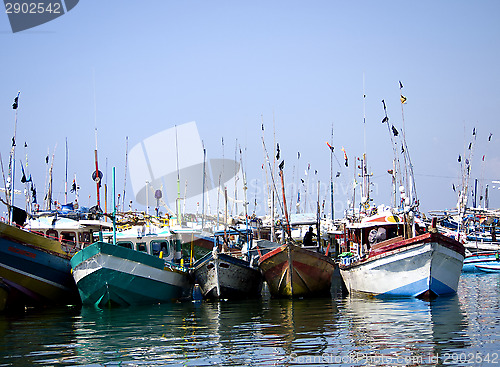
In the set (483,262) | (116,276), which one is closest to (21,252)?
(116,276)

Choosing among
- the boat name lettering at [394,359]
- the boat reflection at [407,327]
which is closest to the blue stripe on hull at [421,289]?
the boat reflection at [407,327]

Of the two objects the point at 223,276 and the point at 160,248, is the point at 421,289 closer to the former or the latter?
the point at 223,276

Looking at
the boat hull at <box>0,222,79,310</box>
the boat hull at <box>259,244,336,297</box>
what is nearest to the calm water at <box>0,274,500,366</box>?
the boat hull at <box>259,244,336,297</box>

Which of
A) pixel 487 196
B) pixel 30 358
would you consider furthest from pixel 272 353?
pixel 487 196

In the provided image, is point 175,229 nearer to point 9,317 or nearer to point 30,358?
point 9,317

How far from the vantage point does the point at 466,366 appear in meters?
9.34

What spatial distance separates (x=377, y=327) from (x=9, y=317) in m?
10.9

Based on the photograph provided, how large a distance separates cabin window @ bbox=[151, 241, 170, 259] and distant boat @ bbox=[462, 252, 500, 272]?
2216 cm

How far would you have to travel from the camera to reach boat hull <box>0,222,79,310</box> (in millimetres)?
19938

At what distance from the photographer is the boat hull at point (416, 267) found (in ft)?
61.7

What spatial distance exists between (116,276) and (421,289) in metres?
9.85

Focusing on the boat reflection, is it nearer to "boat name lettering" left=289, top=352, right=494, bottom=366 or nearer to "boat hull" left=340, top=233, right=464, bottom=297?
"boat name lettering" left=289, top=352, right=494, bottom=366

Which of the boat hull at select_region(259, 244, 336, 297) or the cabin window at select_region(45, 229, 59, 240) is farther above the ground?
the cabin window at select_region(45, 229, 59, 240)

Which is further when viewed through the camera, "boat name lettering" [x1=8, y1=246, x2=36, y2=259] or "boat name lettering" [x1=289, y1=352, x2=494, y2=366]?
"boat name lettering" [x1=8, y1=246, x2=36, y2=259]
